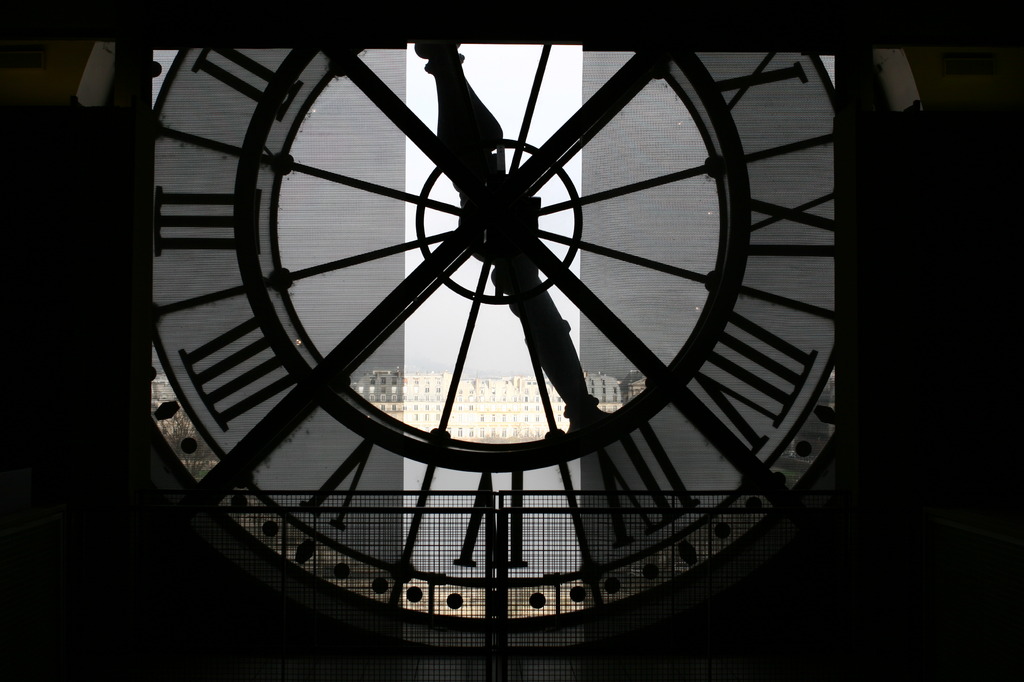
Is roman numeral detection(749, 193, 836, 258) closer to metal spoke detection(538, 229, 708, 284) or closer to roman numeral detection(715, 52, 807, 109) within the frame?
metal spoke detection(538, 229, 708, 284)

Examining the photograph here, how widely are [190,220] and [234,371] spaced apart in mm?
936

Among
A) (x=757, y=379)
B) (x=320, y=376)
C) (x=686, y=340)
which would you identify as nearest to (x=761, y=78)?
(x=686, y=340)

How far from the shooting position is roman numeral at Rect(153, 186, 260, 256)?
4.41m

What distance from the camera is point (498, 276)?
15.6ft

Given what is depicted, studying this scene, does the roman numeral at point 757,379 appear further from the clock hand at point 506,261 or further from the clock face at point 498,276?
the clock hand at point 506,261

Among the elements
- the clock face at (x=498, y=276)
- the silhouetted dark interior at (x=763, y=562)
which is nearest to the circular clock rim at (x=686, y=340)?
the clock face at (x=498, y=276)

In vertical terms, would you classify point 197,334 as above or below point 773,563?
above

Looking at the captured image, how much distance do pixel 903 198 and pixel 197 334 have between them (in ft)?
13.2

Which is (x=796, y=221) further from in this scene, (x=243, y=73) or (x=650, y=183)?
(x=243, y=73)

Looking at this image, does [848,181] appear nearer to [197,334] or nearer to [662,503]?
[662,503]

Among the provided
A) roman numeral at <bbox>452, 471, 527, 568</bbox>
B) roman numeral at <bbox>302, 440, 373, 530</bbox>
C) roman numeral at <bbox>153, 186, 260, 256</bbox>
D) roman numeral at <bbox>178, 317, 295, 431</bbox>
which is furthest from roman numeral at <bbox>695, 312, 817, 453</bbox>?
roman numeral at <bbox>153, 186, 260, 256</bbox>

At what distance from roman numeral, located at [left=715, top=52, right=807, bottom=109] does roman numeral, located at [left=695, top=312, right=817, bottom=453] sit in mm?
1434

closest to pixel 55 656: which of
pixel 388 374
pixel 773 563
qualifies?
pixel 388 374

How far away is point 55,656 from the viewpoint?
350 centimetres
